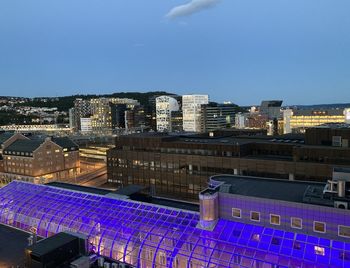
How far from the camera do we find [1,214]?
5097 centimetres

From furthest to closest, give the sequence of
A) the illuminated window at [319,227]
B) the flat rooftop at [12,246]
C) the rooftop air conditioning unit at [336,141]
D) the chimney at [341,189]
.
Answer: the rooftop air conditioning unit at [336,141] < the flat rooftop at [12,246] < the chimney at [341,189] < the illuminated window at [319,227]

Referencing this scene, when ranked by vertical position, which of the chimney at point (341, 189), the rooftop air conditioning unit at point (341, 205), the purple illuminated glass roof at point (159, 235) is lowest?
the purple illuminated glass roof at point (159, 235)

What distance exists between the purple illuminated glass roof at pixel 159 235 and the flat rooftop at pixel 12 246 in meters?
1.39

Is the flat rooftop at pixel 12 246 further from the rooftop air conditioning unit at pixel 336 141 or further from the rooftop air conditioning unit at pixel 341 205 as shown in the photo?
the rooftop air conditioning unit at pixel 336 141

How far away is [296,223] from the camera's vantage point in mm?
32875

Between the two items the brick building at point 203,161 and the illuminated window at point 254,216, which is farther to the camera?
the brick building at point 203,161

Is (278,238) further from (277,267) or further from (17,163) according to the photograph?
(17,163)

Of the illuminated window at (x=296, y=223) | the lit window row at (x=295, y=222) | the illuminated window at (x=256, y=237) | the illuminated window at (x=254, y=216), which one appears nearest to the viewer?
the lit window row at (x=295, y=222)

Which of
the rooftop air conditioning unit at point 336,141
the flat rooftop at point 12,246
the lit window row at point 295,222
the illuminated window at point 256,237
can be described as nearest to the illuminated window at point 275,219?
the lit window row at point 295,222

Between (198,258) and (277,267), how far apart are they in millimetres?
7436

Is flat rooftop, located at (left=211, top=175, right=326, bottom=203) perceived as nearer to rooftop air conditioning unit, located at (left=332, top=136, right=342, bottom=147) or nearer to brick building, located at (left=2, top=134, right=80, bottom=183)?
rooftop air conditioning unit, located at (left=332, top=136, right=342, bottom=147)

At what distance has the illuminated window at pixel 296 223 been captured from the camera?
107ft

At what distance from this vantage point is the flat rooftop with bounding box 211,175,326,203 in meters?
35.4

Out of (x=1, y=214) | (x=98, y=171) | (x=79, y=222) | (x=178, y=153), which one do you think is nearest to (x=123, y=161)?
(x=178, y=153)
